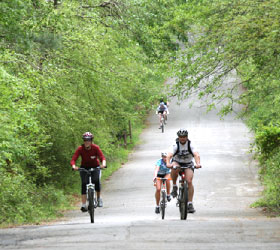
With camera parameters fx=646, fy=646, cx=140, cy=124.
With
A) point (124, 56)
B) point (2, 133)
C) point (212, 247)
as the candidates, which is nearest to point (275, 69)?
point (2, 133)

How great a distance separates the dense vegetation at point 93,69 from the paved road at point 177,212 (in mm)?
1910

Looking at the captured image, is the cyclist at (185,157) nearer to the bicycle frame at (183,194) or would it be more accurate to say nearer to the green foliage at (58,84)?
the bicycle frame at (183,194)

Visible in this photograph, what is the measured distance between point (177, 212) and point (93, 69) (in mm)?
5611

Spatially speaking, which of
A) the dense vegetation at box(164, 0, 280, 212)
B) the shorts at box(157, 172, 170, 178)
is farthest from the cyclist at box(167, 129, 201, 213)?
the dense vegetation at box(164, 0, 280, 212)

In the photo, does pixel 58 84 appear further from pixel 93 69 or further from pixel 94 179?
pixel 94 179

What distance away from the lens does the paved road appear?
9688 millimetres

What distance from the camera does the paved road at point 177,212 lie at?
381 inches

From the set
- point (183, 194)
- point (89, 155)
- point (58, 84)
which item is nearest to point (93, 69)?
point (58, 84)

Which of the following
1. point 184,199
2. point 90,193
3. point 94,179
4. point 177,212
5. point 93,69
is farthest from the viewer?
point 93,69

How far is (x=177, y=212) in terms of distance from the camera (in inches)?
749

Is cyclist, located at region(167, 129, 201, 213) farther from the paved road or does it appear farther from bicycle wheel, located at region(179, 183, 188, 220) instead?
the paved road

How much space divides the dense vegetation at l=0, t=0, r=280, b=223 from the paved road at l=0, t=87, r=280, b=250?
1910 millimetres

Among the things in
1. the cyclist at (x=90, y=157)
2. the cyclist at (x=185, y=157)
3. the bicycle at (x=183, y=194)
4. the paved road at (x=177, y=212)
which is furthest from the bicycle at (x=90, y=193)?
the bicycle at (x=183, y=194)

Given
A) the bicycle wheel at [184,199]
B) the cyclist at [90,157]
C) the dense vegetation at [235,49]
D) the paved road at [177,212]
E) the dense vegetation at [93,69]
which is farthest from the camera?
the dense vegetation at [93,69]
